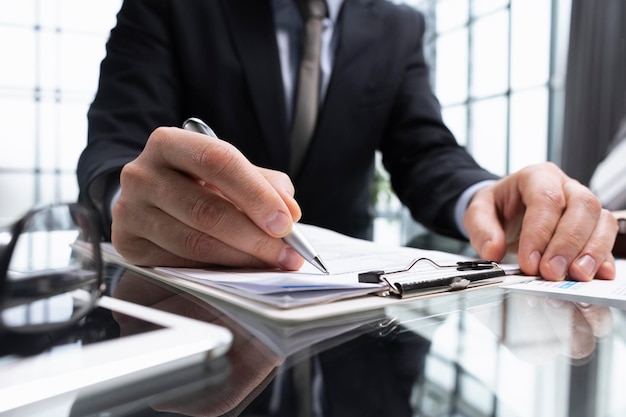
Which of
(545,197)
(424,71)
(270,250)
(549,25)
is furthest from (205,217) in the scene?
(549,25)

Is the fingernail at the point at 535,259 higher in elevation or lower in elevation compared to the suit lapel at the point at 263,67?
lower

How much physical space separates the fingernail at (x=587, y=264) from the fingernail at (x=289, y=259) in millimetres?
251

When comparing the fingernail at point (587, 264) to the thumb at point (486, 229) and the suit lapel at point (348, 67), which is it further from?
the suit lapel at point (348, 67)

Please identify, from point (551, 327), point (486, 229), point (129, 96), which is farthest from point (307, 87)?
point (551, 327)

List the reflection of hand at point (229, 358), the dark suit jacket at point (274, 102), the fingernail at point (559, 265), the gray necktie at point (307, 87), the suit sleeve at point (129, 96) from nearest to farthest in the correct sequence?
the reflection of hand at point (229, 358), the fingernail at point (559, 265), the suit sleeve at point (129, 96), the dark suit jacket at point (274, 102), the gray necktie at point (307, 87)

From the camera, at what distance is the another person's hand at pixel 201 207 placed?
35 centimetres

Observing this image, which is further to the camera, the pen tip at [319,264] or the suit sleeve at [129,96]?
the suit sleeve at [129,96]

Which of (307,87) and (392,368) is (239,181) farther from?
(307,87)

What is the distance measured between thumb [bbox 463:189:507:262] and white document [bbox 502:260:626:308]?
0.08m

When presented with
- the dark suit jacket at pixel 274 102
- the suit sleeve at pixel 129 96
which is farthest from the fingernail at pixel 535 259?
the suit sleeve at pixel 129 96

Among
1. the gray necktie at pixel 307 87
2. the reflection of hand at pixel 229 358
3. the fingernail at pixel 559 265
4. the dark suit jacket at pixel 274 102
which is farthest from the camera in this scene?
the gray necktie at pixel 307 87

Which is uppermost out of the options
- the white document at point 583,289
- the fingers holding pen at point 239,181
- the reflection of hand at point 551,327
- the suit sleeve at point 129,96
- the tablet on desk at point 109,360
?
the suit sleeve at point 129,96

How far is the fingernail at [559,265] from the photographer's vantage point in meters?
0.40

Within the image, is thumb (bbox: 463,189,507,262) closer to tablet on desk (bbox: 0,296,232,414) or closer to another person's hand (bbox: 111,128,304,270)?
another person's hand (bbox: 111,128,304,270)
